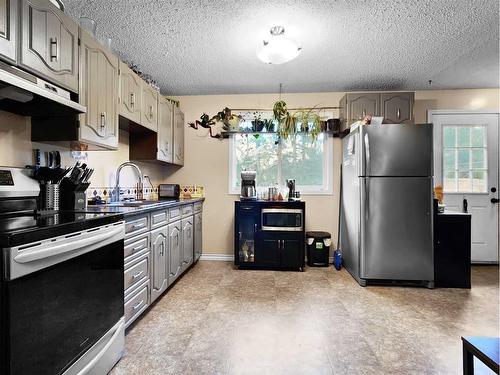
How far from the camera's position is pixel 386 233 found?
9.75 ft

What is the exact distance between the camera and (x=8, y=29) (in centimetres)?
129

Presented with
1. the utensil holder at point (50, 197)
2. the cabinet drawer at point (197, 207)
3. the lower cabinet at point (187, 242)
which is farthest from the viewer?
the cabinet drawer at point (197, 207)

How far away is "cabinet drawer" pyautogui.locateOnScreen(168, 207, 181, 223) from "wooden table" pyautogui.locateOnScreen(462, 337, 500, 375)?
2.34m

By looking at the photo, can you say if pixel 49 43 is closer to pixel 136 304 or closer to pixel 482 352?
pixel 136 304

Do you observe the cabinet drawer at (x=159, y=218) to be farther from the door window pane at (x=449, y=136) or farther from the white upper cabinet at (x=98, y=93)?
the door window pane at (x=449, y=136)

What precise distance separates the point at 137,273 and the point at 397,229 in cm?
260

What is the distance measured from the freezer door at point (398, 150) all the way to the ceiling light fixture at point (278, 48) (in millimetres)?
1246

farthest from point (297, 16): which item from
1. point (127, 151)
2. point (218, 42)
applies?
point (127, 151)

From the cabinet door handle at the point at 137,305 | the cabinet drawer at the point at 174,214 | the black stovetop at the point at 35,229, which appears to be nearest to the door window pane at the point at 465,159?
the cabinet drawer at the point at 174,214

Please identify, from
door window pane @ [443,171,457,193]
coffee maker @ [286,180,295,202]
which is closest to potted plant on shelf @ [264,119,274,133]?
coffee maker @ [286,180,295,202]

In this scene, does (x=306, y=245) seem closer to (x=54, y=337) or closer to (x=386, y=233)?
(x=386, y=233)

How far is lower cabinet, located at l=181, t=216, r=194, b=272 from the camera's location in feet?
10.3

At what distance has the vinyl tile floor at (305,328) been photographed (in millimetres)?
1654

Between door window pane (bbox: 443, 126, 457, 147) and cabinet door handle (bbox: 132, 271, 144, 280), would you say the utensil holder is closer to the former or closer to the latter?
cabinet door handle (bbox: 132, 271, 144, 280)
